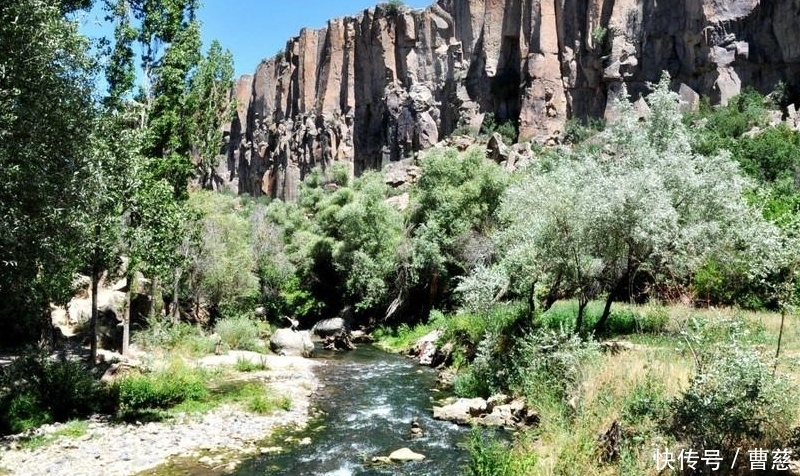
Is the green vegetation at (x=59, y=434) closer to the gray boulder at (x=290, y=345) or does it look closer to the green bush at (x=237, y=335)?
the green bush at (x=237, y=335)

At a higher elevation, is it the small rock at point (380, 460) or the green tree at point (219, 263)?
the green tree at point (219, 263)

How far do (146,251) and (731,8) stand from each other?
51926 millimetres

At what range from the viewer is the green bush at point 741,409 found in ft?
22.8

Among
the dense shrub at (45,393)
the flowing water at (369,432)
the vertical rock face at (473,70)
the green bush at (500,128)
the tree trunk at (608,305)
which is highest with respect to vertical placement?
the vertical rock face at (473,70)

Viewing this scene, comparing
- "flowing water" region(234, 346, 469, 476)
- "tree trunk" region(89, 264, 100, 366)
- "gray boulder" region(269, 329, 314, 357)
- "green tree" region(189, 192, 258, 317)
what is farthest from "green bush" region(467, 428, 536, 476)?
"green tree" region(189, 192, 258, 317)

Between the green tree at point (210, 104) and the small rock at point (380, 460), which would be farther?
the green tree at point (210, 104)

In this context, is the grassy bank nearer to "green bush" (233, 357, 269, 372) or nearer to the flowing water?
the flowing water

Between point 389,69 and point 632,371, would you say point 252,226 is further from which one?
point 389,69

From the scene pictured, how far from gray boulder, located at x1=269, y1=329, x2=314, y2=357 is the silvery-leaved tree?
8.77 metres

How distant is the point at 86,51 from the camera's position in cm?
1040

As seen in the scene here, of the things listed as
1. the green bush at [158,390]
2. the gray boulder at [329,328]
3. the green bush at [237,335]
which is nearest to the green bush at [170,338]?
the green bush at [237,335]

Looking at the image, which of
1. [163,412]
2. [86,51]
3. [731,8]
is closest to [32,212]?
[86,51]

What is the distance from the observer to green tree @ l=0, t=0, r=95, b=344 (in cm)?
863

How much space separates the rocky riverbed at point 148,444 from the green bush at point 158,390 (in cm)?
79
